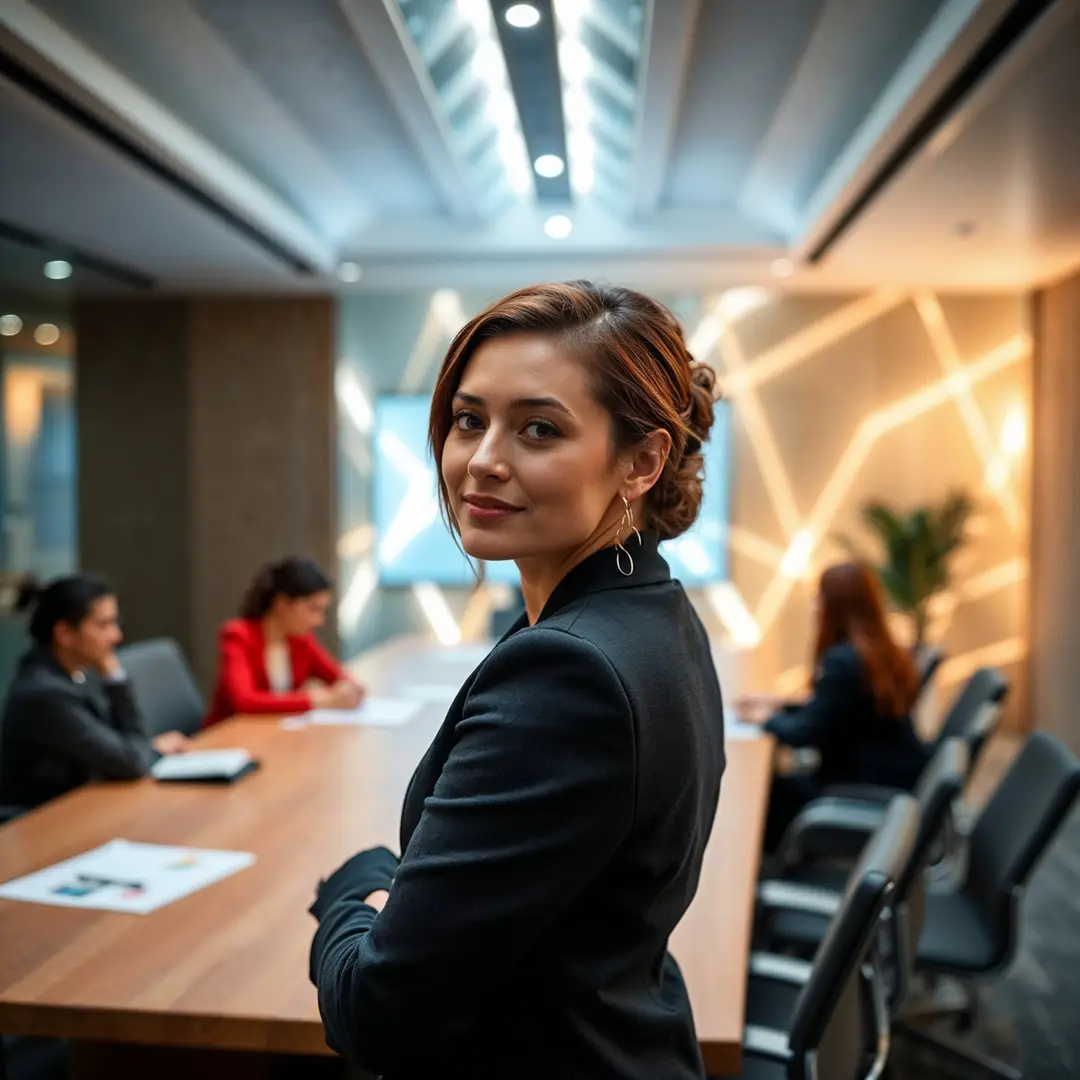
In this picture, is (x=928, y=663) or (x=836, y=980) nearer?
(x=836, y=980)

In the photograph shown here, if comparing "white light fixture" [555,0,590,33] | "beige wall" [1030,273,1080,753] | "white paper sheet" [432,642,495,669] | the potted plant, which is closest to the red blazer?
"white paper sheet" [432,642,495,669]

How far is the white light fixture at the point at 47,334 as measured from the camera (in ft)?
22.6

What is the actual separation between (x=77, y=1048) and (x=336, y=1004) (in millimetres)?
1234

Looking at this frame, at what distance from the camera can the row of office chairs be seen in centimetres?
192

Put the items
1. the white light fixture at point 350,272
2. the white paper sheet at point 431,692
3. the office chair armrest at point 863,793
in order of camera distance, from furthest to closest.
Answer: the white light fixture at point 350,272
the white paper sheet at point 431,692
the office chair armrest at point 863,793

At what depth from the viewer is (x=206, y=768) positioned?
289 cm

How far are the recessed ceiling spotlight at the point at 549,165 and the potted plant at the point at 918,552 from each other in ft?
9.87

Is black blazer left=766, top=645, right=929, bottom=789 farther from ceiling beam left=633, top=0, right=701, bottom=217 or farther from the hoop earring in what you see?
the hoop earring

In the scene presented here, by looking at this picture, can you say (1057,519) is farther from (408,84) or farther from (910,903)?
(910,903)

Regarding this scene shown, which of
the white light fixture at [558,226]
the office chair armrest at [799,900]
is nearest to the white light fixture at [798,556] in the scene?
the white light fixture at [558,226]

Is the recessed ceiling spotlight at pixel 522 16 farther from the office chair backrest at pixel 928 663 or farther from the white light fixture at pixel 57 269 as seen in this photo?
the white light fixture at pixel 57 269

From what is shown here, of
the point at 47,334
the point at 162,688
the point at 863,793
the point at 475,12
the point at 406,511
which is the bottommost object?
the point at 863,793

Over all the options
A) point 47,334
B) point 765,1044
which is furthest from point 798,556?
point 765,1044

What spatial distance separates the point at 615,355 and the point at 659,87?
366cm
